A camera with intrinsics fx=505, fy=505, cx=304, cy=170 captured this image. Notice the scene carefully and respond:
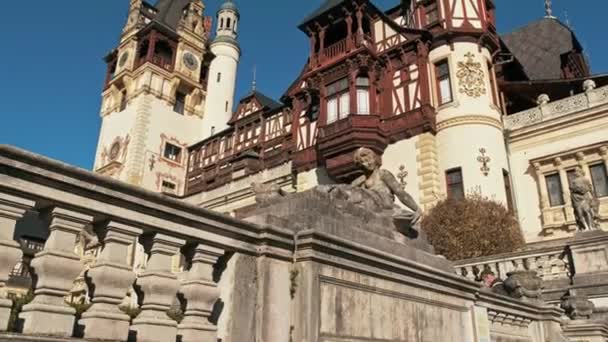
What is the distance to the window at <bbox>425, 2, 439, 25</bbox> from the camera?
2623 centimetres

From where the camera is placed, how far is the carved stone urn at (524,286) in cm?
911

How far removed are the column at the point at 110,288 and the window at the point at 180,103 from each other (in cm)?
4170

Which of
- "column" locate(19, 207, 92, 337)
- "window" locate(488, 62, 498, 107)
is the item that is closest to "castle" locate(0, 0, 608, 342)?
"column" locate(19, 207, 92, 337)

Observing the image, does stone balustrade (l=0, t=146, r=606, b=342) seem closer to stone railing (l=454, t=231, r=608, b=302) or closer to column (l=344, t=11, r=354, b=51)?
stone railing (l=454, t=231, r=608, b=302)

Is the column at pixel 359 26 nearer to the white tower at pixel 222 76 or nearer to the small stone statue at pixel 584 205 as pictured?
the small stone statue at pixel 584 205

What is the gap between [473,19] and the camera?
25500 mm

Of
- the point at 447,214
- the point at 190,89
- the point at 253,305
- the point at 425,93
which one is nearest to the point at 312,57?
the point at 425,93

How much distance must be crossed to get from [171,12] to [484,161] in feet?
118

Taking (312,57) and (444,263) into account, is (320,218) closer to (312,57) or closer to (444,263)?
(444,263)

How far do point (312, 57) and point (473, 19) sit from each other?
8.68 metres

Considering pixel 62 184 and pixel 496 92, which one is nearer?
pixel 62 184

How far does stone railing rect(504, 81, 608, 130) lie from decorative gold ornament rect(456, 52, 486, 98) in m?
2.50

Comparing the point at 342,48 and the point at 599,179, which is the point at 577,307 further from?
the point at 342,48

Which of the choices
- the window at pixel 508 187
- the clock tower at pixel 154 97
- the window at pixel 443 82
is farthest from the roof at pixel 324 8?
the clock tower at pixel 154 97
